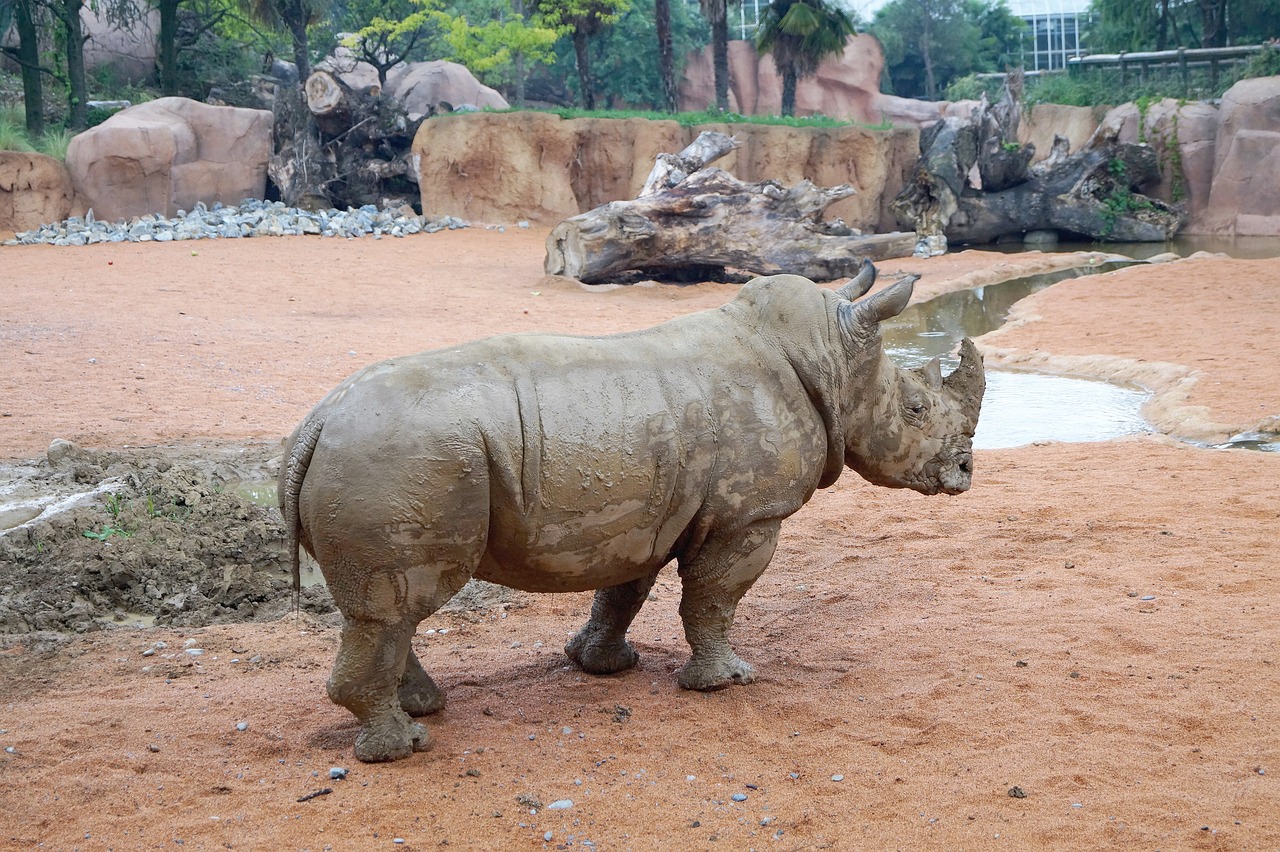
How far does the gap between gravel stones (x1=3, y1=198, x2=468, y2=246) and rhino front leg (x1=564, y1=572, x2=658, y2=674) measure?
1703cm

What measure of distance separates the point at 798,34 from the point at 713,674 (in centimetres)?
2800

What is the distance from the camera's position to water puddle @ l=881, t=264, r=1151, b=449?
9.08m

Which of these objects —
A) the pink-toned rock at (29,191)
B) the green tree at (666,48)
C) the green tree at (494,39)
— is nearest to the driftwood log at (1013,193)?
the green tree at (666,48)

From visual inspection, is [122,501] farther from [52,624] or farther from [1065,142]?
[1065,142]

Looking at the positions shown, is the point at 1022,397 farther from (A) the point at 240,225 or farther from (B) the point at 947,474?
(A) the point at 240,225

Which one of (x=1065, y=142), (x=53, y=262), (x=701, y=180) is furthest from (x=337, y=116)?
(x=1065, y=142)

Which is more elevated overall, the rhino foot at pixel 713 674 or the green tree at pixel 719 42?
the green tree at pixel 719 42

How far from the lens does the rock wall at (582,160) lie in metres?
23.0

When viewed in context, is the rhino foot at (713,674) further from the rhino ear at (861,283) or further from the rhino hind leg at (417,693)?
the rhino ear at (861,283)

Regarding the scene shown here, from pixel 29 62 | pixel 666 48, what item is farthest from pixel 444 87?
pixel 29 62

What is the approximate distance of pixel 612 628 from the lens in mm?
4711

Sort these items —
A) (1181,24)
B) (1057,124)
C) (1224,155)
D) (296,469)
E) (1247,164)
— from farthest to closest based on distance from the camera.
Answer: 1. (1181,24)
2. (1057,124)
3. (1224,155)
4. (1247,164)
5. (296,469)

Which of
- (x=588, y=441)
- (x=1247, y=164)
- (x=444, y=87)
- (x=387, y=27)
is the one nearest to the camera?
(x=588, y=441)

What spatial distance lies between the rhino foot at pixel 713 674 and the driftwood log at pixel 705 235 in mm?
12048
